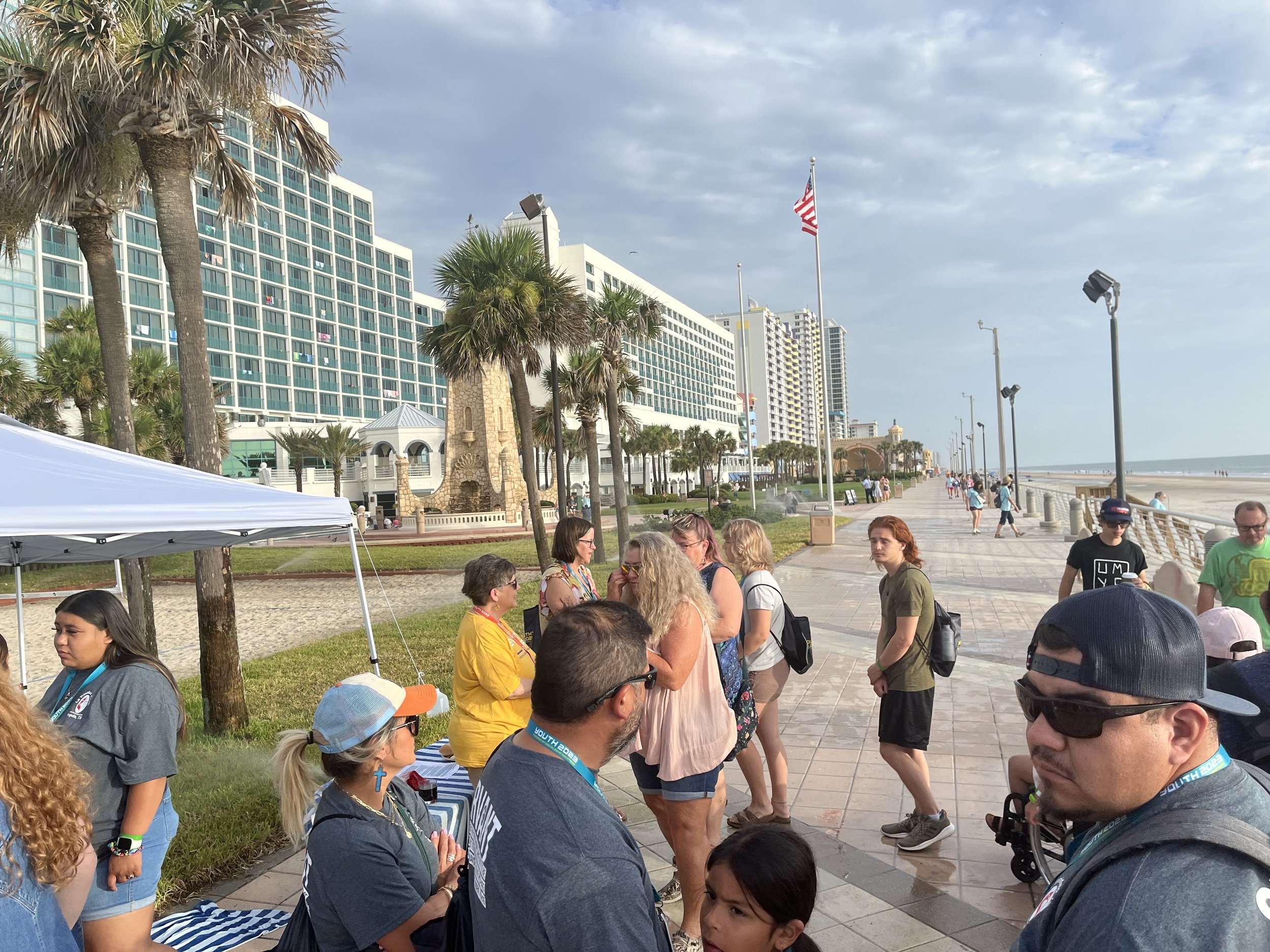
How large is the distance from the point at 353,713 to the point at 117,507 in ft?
8.74

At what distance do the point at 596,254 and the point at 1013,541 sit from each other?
86969 millimetres

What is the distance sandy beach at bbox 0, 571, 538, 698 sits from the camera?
13500mm

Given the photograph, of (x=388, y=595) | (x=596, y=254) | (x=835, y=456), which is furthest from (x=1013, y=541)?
(x=835, y=456)

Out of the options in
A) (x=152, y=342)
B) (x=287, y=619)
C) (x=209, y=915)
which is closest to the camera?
(x=209, y=915)

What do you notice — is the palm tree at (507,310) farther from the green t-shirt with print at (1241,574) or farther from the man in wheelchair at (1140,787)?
the man in wheelchair at (1140,787)

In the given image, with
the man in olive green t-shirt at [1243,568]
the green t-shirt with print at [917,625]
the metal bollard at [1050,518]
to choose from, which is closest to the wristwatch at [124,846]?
the green t-shirt with print at [917,625]

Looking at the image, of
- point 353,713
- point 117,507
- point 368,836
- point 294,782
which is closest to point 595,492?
point 117,507

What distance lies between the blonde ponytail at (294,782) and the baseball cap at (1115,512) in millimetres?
5616

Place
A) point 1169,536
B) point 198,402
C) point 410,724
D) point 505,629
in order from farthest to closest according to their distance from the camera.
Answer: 1. point 1169,536
2. point 198,402
3. point 505,629
4. point 410,724

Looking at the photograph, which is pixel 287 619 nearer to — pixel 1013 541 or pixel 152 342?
pixel 1013 541

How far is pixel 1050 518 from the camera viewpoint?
87.1 ft

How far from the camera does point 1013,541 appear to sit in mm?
23281

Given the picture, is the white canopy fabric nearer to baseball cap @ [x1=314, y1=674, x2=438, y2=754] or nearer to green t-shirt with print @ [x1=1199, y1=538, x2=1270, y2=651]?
baseball cap @ [x1=314, y1=674, x2=438, y2=754]

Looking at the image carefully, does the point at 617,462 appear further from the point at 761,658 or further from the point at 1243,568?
the point at 1243,568
